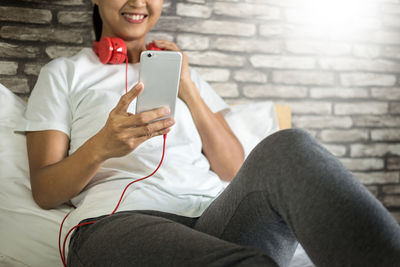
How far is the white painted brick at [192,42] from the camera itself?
1709mm

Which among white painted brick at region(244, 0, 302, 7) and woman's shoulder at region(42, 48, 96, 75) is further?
white painted brick at region(244, 0, 302, 7)

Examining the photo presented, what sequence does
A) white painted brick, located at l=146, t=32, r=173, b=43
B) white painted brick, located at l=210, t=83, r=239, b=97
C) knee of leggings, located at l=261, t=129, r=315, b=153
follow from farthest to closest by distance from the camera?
1. white painted brick, located at l=210, t=83, r=239, b=97
2. white painted brick, located at l=146, t=32, r=173, b=43
3. knee of leggings, located at l=261, t=129, r=315, b=153

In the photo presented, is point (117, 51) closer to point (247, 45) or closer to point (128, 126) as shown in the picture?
point (128, 126)

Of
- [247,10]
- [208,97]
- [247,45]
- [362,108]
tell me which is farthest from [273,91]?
A: [208,97]

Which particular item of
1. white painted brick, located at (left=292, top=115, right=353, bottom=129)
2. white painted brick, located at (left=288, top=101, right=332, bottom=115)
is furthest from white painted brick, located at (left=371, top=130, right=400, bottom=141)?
white painted brick, located at (left=288, top=101, right=332, bottom=115)

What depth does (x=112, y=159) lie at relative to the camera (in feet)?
3.52

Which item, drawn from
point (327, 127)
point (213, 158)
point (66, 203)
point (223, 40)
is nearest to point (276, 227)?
point (213, 158)

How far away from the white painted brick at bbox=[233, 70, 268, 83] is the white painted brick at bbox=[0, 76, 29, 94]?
81 cm

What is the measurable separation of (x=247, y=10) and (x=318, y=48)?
376mm

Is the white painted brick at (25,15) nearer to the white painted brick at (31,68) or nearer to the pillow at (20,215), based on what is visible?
the white painted brick at (31,68)

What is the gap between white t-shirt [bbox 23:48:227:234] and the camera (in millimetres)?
991

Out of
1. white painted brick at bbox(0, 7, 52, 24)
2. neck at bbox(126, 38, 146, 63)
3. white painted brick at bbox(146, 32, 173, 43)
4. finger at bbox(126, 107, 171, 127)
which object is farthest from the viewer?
white painted brick at bbox(146, 32, 173, 43)

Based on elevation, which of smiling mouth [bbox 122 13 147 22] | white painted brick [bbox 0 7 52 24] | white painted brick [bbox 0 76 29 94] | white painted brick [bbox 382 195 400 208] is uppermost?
smiling mouth [bbox 122 13 147 22]

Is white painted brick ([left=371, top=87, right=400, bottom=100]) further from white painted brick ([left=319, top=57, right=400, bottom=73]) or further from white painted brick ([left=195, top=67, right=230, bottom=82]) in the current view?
white painted brick ([left=195, top=67, right=230, bottom=82])
